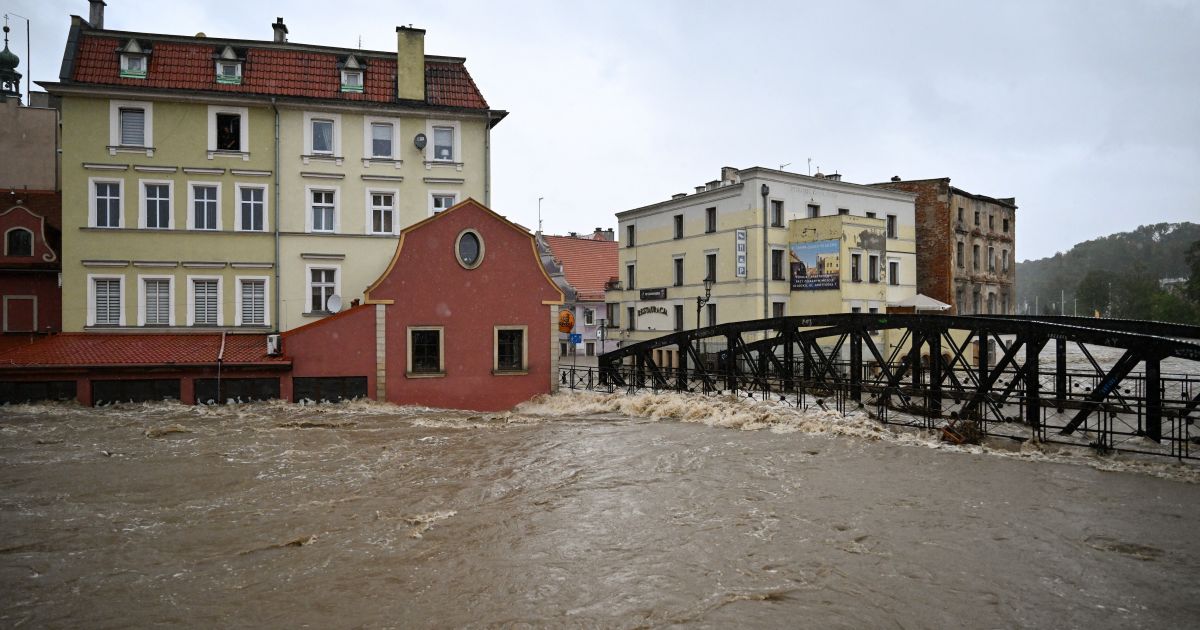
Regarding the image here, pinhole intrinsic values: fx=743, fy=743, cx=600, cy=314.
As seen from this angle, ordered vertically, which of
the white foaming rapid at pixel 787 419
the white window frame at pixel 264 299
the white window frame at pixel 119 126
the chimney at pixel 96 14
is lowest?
the white foaming rapid at pixel 787 419

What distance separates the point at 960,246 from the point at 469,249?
1326 inches

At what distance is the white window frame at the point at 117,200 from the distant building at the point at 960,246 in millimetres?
→ 37438

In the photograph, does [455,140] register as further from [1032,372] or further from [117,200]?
[1032,372]

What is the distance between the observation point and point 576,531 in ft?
39.0

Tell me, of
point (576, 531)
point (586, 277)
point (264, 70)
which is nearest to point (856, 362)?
point (576, 531)

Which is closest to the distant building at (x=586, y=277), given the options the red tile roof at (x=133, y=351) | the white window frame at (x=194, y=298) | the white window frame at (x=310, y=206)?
the white window frame at (x=310, y=206)

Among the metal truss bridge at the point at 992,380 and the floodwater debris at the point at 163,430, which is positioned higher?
the metal truss bridge at the point at 992,380

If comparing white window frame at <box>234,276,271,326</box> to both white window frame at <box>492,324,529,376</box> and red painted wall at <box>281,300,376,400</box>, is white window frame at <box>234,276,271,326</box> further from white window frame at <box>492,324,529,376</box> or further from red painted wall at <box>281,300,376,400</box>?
white window frame at <box>492,324,529,376</box>

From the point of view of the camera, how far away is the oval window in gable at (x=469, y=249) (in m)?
25.3

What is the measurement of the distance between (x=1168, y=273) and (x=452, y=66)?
13900cm

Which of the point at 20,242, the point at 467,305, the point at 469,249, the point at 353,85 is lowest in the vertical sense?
the point at 467,305

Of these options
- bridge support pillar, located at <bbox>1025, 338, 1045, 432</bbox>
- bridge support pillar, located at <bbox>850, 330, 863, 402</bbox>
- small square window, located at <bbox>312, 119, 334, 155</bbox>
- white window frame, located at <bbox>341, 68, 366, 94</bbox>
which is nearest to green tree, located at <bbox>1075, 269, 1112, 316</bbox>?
bridge support pillar, located at <bbox>850, 330, 863, 402</bbox>

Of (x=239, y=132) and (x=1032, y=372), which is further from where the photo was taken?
(x=239, y=132)

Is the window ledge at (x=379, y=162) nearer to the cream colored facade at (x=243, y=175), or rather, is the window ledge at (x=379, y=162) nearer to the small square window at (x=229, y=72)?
the cream colored facade at (x=243, y=175)
